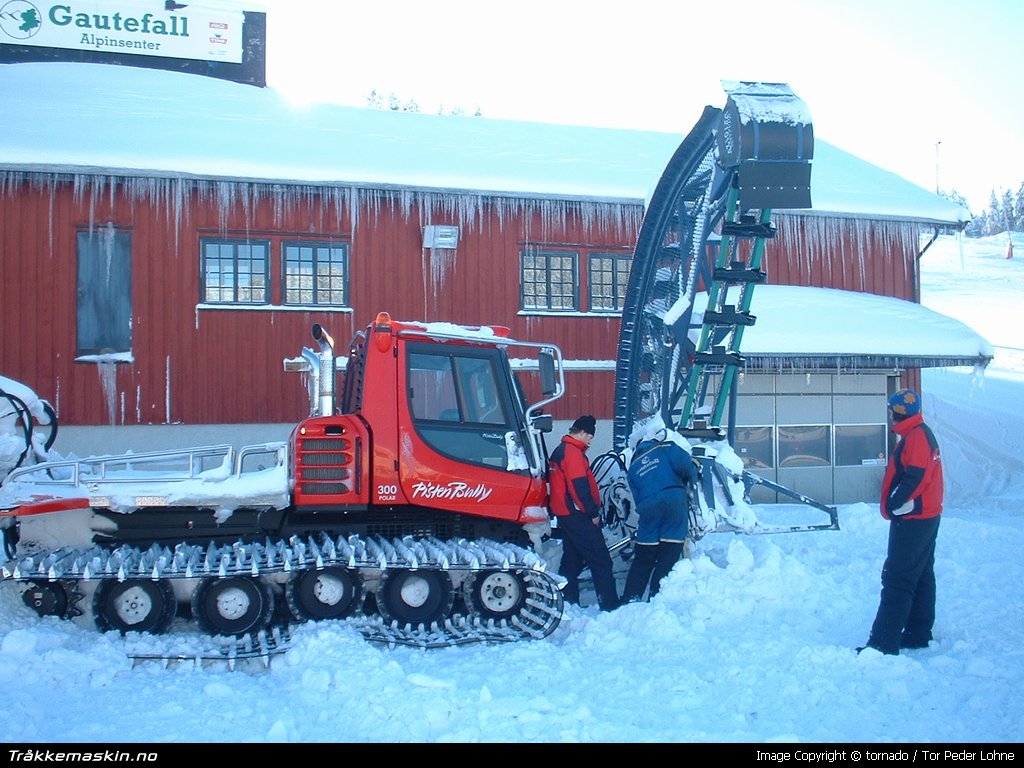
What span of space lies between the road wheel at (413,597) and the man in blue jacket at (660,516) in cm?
156

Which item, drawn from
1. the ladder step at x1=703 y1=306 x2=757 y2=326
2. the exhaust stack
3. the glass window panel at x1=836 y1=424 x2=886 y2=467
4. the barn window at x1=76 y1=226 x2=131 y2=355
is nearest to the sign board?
the barn window at x1=76 y1=226 x2=131 y2=355

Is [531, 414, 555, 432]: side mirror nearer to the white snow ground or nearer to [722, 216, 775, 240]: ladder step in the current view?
the white snow ground

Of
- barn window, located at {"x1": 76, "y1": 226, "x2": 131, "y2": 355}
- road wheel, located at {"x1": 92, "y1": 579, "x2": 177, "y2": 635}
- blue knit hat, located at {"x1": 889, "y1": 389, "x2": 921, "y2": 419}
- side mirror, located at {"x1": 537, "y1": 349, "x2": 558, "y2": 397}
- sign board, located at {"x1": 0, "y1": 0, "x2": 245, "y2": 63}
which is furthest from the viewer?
sign board, located at {"x1": 0, "y1": 0, "x2": 245, "y2": 63}

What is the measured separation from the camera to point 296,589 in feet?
22.2

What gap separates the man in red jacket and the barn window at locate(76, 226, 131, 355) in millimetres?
9501

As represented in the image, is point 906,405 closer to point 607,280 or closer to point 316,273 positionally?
point 607,280

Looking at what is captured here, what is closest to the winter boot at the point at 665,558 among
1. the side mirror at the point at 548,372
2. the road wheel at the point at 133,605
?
the side mirror at the point at 548,372

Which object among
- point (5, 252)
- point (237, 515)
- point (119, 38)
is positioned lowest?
point (237, 515)

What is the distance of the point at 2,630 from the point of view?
20.4ft

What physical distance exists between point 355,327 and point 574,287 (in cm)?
319

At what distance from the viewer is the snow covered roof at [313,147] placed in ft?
38.1

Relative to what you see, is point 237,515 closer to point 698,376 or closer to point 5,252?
point 698,376

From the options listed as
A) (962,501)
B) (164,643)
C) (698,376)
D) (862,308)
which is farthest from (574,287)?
(164,643)

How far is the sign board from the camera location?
1488cm
